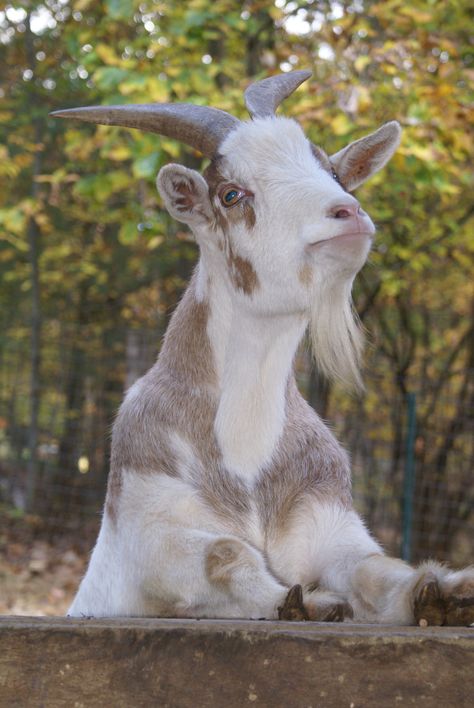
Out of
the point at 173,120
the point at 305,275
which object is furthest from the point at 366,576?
the point at 173,120

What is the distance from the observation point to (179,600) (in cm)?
255

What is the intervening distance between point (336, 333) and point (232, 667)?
1.09m

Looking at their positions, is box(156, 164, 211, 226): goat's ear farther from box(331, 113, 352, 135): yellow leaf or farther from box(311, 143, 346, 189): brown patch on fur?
box(331, 113, 352, 135): yellow leaf

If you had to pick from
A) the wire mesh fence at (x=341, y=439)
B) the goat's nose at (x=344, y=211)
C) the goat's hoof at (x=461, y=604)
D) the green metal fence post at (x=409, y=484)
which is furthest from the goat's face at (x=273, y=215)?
the wire mesh fence at (x=341, y=439)

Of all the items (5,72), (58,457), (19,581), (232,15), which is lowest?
(19,581)

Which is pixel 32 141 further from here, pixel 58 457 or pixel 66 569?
pixel 66 569

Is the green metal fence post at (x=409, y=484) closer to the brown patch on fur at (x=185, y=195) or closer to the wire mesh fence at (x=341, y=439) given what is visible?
the wire mesh fence at (x=341, y=439)

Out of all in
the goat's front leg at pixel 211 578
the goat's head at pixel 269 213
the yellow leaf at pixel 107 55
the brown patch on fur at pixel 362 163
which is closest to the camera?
the goat's front leg at pixel 211 578

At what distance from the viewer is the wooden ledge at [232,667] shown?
210 centimetres

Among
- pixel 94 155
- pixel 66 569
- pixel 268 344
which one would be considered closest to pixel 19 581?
pixel 66 569

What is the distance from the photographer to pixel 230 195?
2.87m

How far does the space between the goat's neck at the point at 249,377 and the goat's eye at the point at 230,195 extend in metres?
0.23

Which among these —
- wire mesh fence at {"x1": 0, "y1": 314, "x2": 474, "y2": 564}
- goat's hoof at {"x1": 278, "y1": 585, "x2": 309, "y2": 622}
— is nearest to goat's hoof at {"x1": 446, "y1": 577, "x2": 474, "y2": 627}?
goat's hoof at {"x1": 278, "y1": 585, "x2": 309, "y2": 622}

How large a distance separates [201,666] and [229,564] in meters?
0.37
